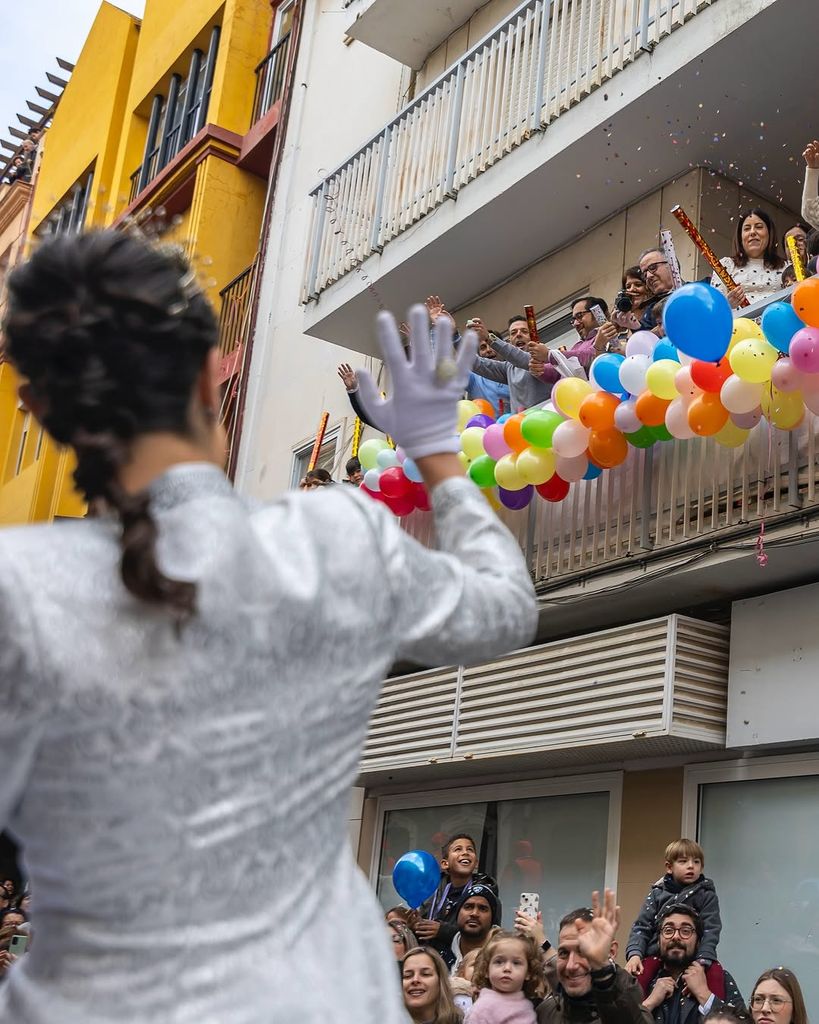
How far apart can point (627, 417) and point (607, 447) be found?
13.8 inches

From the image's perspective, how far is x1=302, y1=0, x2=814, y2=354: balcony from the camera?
945 centimetres

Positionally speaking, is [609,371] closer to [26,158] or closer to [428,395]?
[428,395]

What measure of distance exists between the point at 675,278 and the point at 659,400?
1.12 m

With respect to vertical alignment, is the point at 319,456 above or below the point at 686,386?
above

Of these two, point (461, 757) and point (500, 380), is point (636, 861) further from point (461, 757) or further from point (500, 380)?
point (500, 380)

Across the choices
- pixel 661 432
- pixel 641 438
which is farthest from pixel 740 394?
pixel 641 438

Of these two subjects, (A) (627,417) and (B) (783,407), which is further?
(A) (627,417)

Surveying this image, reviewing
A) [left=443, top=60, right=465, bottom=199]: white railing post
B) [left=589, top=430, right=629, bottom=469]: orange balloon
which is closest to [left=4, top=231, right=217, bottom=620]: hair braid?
[left=589, top=430, right=629, bottom=469]: orange balloon

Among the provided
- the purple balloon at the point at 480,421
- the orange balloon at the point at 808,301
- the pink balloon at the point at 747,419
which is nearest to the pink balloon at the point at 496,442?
the purple balloon at the point at 480,421

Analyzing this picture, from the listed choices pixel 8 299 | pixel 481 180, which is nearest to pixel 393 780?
pixel 481 180

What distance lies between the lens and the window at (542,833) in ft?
32.0

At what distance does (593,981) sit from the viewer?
542 cm

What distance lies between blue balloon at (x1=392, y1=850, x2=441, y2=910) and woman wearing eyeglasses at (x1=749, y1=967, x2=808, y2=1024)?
2736mm

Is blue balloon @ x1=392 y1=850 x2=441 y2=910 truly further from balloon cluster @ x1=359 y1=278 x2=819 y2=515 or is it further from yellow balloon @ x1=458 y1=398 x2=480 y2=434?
yellow balloon @ x1=458 y1=398 x2=480 y2=434
